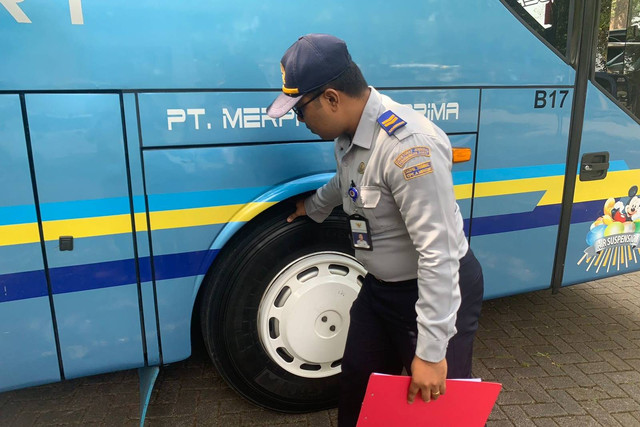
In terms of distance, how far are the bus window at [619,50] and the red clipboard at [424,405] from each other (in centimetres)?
199

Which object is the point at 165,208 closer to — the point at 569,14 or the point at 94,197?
the point at 94,197

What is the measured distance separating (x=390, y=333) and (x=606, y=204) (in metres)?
1.90

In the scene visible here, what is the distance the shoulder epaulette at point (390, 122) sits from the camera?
1588mm

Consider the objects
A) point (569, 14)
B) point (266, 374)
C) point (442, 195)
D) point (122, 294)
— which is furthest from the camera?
point (569, 14)

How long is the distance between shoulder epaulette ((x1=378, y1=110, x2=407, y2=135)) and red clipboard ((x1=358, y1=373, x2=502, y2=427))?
0.80 metres

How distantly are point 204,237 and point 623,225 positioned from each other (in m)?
2.54

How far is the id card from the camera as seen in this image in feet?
5.78

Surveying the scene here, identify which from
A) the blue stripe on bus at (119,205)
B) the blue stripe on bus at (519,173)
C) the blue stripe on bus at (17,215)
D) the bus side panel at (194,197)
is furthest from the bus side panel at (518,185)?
the blue stripe on bus at (17,215)

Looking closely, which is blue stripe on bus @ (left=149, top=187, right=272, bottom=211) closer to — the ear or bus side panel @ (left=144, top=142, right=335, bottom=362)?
bus side panel @ (left=144, top=142, right=335, bottom=362)

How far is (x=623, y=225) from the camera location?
3.14 metres

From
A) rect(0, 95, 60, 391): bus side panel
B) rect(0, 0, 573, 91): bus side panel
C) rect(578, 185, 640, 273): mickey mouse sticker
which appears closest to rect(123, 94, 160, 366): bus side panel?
rect(0, 0, 573, 91): bus side panel

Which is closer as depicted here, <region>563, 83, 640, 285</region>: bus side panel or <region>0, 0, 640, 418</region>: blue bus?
<region>0, 0, 640, 418</region>: blue bus

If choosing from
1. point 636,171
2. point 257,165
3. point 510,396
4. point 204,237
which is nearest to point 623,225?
point 636,171

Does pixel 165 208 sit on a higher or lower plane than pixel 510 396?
higher
